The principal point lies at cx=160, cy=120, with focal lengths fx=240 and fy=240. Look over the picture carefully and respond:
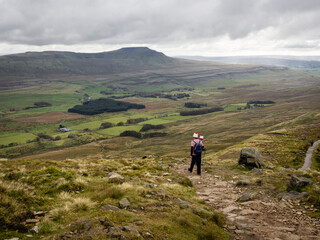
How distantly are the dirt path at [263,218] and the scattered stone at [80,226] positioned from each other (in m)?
6.60

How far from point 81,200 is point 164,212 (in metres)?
4.31

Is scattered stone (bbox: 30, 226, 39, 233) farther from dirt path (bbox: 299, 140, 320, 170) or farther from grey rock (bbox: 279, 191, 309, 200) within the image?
dirt path (bbox: 299, 140, 320, 170)

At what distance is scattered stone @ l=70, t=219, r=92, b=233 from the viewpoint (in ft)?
29.6

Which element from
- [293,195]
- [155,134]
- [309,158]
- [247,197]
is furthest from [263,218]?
[155,134]

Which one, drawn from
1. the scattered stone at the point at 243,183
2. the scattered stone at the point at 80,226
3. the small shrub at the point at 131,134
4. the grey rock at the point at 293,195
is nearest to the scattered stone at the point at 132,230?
the scattered stone at the point at 80,226

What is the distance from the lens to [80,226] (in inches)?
361

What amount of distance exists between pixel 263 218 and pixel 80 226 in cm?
929

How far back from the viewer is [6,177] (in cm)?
1550

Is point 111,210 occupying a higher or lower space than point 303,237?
higher

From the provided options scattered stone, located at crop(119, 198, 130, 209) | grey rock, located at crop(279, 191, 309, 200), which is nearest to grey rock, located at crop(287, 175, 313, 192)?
grey rock, located at crop(279, 191, 309, 200)

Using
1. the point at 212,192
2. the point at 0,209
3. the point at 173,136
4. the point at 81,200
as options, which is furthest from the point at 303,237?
the point at 173,136

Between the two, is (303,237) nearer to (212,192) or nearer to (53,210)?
(212,192)

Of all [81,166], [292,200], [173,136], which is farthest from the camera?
[173,136]

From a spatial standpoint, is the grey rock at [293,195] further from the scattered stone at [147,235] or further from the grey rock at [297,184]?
the scattered stone at [147,235]
